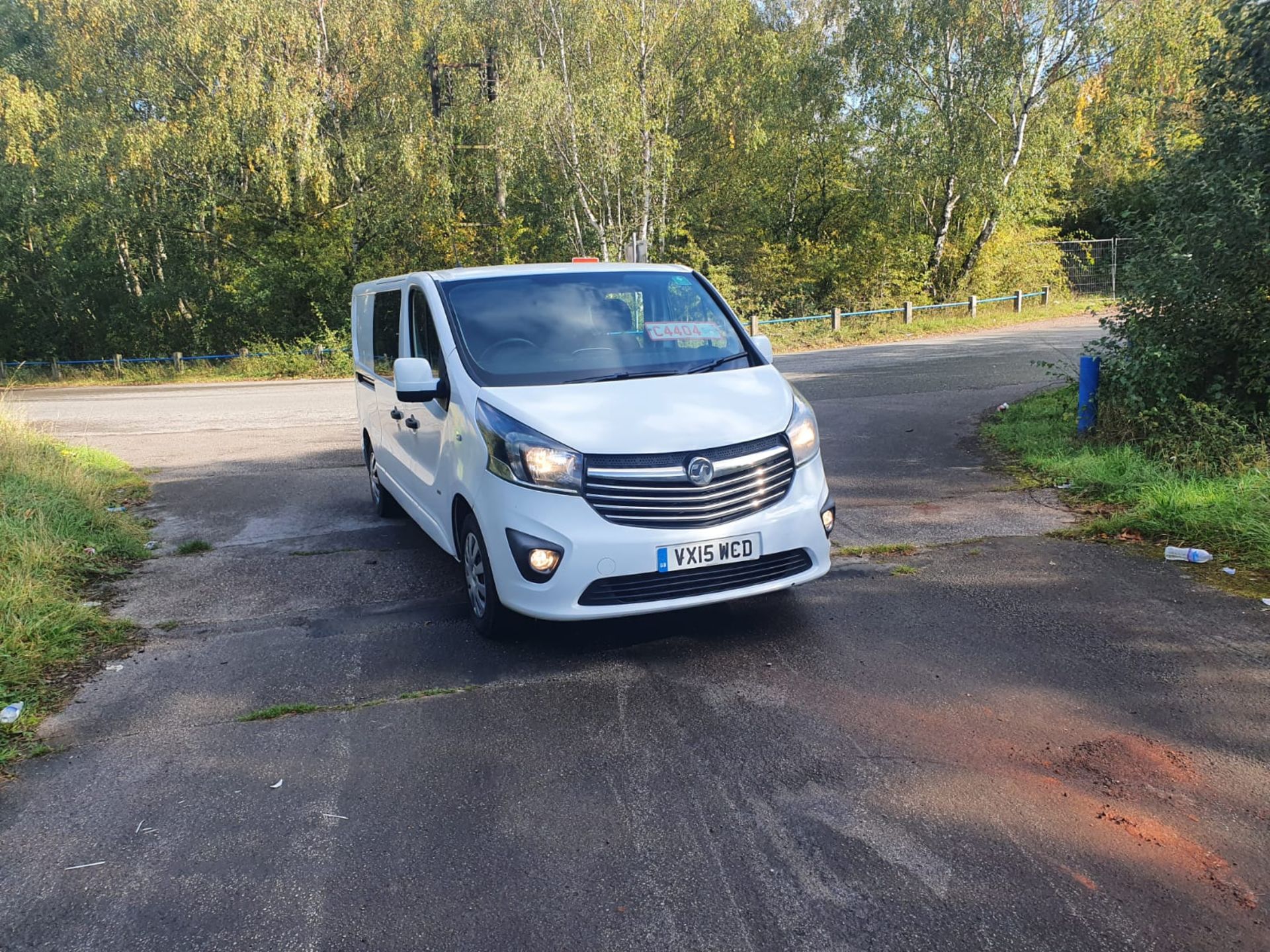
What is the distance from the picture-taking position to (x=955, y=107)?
2878 centimetres

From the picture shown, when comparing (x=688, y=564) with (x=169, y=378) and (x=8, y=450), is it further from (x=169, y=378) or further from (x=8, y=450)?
(x=169, y=378)

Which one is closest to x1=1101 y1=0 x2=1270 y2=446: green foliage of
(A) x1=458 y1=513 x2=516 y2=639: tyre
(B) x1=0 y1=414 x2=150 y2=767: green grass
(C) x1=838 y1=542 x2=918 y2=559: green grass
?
(C) x1=838 y1=542 x2=918 y2=559: green grass

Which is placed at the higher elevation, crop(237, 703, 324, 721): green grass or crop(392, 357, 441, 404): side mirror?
crop(392, 357, 441, 404): side mirror

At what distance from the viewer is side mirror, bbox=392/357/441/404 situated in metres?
5.18

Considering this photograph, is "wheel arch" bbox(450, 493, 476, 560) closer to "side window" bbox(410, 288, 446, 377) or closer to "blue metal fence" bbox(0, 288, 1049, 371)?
"side window" bbox(410, 288, 446, 377)

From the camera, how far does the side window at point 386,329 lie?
6461mm

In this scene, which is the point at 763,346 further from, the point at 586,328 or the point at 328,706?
the point at 328,706

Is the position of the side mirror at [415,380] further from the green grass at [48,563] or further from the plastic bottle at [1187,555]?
the plastic bottle at [1187,555]

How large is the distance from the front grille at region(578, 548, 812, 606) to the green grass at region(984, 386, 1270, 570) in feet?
10.7

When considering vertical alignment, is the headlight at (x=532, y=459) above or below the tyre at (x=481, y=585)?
above

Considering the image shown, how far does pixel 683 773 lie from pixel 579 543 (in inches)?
47.9

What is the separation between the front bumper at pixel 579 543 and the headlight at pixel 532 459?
0.17 ft

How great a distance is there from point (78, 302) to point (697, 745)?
1442 inches

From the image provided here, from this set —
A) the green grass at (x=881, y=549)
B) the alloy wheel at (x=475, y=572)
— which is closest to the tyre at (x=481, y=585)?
the alloy wheel at (x=475, y=572)
